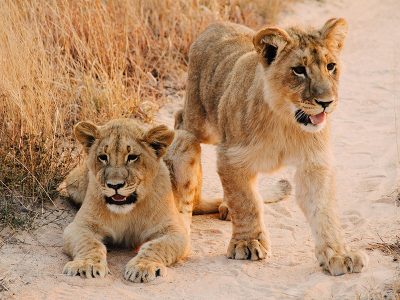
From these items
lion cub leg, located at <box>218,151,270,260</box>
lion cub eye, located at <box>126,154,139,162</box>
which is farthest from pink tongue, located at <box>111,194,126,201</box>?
lion cub leg, located at <box>218,151,270,260</box>

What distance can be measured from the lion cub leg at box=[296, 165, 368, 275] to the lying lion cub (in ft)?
2.47

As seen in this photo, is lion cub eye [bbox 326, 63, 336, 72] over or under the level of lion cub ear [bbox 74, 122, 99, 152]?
over

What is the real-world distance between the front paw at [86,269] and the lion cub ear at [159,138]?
827mm

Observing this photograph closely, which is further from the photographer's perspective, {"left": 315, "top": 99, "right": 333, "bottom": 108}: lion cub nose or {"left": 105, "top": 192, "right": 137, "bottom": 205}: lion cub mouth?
{"left": 105, "top": 192, "right": 137, "bottom": 205}: lion cub mouth

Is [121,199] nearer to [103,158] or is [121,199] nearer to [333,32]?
[103,158]

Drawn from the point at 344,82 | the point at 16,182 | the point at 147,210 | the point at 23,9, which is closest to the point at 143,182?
the point at 147,210

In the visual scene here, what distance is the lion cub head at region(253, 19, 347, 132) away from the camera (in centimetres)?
479

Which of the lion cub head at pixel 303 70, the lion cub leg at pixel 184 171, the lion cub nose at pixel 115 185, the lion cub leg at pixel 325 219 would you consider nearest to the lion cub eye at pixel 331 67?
the lion cub head at pixel 303 70

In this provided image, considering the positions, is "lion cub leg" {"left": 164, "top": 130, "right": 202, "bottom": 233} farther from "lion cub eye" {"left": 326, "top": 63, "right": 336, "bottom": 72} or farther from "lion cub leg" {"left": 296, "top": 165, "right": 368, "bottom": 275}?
"lion cub eye" {"left": 326, "top": 63, "right": 336, "bottom": 72}

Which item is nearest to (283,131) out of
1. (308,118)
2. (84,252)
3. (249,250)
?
(308,118)

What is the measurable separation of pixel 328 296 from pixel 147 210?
1.28 m

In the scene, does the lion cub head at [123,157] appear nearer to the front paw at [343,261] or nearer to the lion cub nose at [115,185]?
the lion cub nose at [115,185]

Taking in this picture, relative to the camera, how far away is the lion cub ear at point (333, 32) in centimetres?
496

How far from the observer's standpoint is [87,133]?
17.4ft
